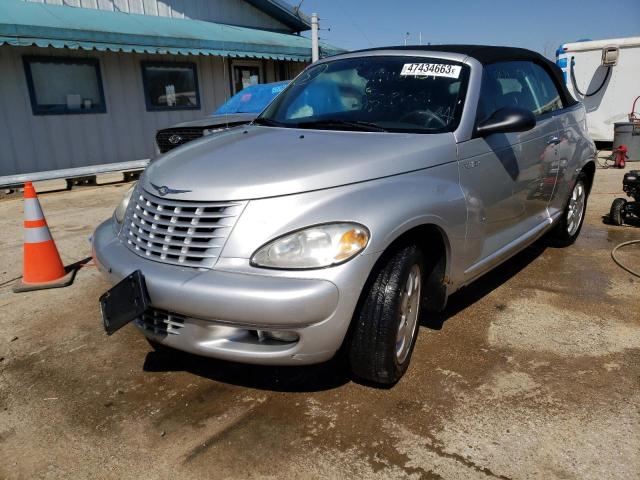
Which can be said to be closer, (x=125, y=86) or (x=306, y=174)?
(x=306, y=174)

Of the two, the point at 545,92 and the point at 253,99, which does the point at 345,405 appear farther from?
the point at 253,99

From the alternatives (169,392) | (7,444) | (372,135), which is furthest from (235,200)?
(7,444)

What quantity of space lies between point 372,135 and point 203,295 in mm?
1287

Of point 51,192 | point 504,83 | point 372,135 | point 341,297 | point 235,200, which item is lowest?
point 51,192

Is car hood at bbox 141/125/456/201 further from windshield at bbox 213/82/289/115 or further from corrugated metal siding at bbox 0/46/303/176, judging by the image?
corrugated metal siding at bbox 0/46/303/176

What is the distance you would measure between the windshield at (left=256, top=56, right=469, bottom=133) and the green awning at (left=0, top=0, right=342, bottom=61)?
6.54m

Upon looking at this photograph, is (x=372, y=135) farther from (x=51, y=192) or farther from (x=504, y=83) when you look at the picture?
(x=51, y=192)

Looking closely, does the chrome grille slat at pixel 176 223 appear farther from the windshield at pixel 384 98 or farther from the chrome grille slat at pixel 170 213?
the windshield at pixel 384 98

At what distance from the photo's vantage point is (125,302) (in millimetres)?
2318

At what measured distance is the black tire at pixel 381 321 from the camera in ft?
7.43

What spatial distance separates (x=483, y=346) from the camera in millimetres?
2986

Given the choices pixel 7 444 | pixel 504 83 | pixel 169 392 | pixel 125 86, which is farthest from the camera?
pixel 125 86

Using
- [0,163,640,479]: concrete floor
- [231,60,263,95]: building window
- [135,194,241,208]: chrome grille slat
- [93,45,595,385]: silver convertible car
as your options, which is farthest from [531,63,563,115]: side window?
[231,60,263,95]: building window

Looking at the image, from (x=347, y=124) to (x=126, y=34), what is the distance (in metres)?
7.77
